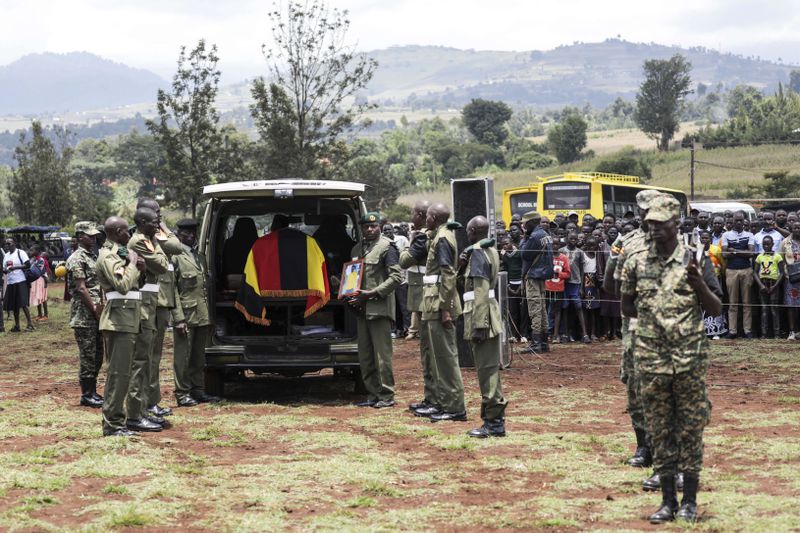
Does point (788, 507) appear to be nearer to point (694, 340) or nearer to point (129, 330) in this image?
point (694, 340)

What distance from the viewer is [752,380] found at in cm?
1359

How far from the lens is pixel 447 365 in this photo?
10891 mm

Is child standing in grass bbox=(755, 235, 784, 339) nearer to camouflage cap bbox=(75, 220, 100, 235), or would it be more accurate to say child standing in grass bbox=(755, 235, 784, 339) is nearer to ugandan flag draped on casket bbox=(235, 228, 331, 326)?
ugandan flag draped on casket bbox=(235, 228, 331, 326)

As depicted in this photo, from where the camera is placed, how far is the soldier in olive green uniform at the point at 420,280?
36.5 feet

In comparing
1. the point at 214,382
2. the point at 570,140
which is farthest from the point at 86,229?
the point at 570,140

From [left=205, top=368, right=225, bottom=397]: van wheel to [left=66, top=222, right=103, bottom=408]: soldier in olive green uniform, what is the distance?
1187mm

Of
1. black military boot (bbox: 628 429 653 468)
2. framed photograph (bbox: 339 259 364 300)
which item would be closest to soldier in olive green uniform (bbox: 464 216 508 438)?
black military boot (bbox: 628 429 653 468)

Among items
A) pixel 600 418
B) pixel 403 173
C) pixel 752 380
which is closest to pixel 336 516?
pixel 600 418

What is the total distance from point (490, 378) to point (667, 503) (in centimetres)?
305

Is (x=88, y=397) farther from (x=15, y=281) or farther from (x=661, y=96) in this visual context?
(x=661, y=96)

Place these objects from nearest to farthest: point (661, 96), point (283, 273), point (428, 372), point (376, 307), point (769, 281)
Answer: point (428, 372) → point (376, 307) → point (283, 273) → point (769, 281) → point (661, 96)

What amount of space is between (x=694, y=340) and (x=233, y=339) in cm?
629

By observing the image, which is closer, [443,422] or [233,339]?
[443,422]

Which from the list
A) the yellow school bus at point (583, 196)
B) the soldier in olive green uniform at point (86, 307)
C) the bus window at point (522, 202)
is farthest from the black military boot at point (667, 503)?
the bus window at point (522, 202)
